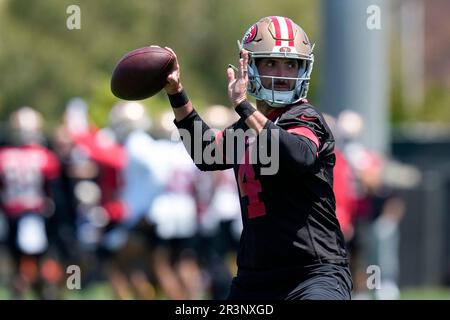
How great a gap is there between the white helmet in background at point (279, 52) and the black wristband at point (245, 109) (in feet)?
0.89

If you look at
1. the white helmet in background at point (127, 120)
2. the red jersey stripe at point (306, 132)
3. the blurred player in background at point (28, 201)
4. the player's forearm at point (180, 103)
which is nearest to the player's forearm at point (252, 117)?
the red jersey stripe at point (306, 132)

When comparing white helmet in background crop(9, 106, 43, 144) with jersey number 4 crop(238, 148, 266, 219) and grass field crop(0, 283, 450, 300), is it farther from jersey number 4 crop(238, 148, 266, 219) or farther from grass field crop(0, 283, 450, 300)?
jersey number 4 crop(238, 148, 266, 219)

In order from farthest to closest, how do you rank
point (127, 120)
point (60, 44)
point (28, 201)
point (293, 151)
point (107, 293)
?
point (60, 44) < point (107, 293) < point (28, 201) < point (127, 120) < point (293, 151)

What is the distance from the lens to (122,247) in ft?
36.8

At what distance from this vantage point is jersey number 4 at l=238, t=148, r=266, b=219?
5398 millimetres

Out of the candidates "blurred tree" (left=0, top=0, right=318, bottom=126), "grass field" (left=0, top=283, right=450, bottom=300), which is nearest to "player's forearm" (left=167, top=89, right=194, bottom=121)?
"grass field" (left=0, top=283, right=450, bottom=300)

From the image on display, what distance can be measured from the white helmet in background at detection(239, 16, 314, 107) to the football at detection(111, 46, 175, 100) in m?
0.38

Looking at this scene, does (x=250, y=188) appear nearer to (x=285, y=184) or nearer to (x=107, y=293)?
(x=285, y=184)

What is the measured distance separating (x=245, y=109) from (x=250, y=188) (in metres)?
0.39

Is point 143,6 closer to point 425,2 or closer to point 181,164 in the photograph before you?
point 181,164

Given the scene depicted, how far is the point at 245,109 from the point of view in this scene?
5238mm

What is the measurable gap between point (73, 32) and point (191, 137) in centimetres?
2023

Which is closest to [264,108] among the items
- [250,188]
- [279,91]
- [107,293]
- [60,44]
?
[279,91]

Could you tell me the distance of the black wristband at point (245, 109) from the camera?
206 inches
